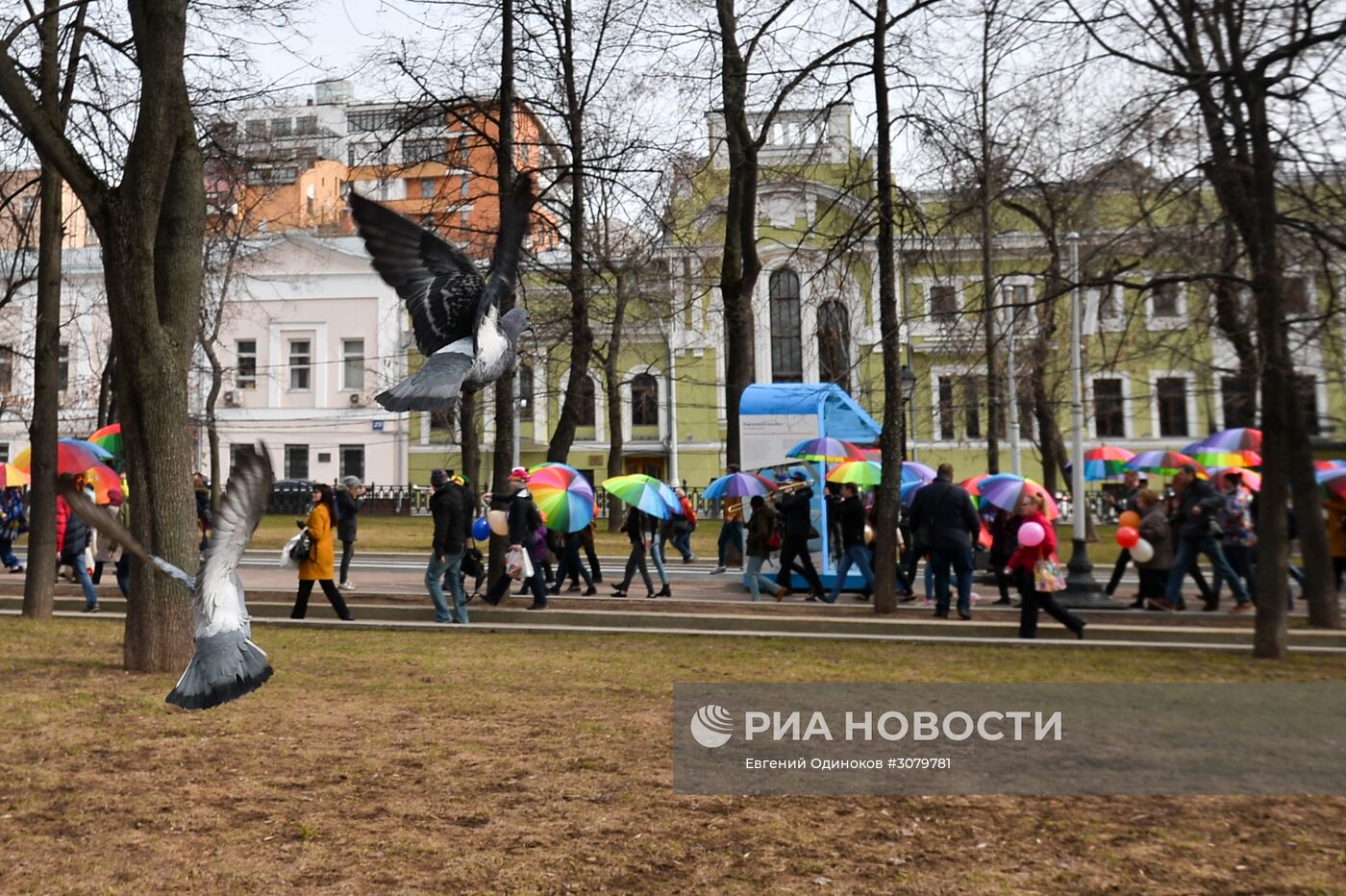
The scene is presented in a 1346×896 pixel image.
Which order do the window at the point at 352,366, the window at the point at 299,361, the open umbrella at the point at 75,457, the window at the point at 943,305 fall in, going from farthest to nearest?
1. the window at the point at 299,361
2. the window at the point at 352,366
3. the open umbrella at the point at 75,457
4. the window at the point at 943,305

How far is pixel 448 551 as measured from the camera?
14.1m

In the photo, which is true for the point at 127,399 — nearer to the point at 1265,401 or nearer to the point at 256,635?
the point at 256,635

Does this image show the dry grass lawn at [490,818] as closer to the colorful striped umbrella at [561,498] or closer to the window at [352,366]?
the colorful striped umbrella at [561,498]

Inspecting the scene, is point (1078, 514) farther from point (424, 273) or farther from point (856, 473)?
point (424, 273)

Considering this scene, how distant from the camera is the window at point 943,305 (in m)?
13.0

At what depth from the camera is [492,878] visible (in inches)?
218

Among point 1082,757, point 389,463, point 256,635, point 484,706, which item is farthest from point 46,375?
point 389,463

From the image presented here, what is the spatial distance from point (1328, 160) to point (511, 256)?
912cm

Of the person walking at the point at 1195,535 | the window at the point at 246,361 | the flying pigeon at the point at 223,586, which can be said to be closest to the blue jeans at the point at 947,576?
the person walking at the point at 1195,535

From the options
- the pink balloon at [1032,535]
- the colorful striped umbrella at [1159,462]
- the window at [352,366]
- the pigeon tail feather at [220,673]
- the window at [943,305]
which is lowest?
the pigeon tail feather at [220,673]

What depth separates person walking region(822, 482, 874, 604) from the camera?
16.0 meters

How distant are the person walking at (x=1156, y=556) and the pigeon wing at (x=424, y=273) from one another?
13.2 m

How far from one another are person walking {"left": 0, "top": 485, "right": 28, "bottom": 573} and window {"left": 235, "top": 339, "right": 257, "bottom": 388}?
14.2m

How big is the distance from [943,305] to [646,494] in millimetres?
4731
